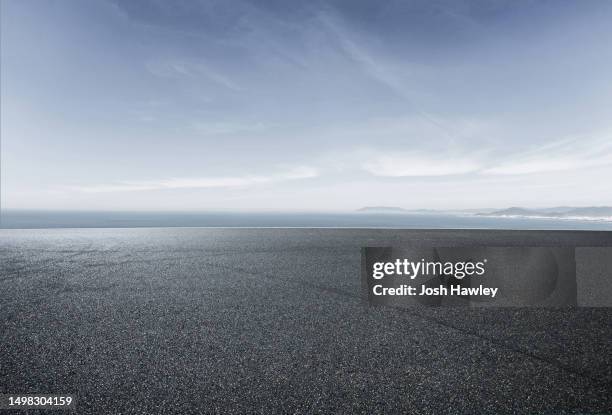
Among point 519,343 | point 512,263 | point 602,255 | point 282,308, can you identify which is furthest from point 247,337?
point 602,255

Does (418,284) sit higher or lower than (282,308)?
higher

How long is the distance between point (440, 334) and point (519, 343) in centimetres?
98

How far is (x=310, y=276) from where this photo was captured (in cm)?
795

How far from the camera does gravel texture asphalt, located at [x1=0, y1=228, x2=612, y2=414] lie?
9.75 feet

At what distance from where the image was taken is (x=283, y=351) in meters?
3.89

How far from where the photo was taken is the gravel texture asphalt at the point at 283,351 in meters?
2.97

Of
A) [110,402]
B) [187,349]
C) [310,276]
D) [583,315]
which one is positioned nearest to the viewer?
[110,402]

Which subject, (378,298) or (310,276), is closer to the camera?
(378,298)

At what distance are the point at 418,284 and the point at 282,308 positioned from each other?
7.90 feet

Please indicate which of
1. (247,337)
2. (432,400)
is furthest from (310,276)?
(432,400)

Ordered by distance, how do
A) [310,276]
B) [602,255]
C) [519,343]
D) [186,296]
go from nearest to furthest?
[519,343]
[186,296]
[310,276]
[602,255]

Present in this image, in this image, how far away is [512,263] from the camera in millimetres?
9039

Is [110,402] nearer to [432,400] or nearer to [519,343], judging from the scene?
[432,400]

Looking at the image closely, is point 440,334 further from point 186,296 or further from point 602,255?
A: point 602,255
